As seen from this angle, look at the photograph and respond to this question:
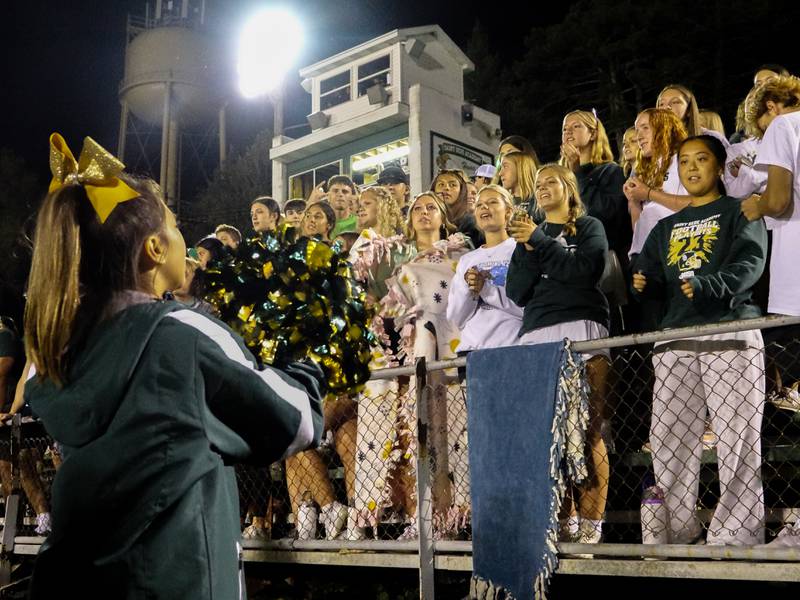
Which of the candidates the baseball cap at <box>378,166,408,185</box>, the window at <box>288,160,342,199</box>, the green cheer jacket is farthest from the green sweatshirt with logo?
the window at <box>288,160,342,199</box>

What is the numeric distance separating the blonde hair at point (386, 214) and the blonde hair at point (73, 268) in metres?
4.83

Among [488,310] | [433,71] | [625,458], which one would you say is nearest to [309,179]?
[433,71]

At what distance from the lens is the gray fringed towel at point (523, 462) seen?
4.13 meters

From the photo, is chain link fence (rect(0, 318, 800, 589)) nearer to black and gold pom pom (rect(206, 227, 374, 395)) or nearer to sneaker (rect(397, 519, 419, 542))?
sneaker (rect(397, 519, 419, 542))

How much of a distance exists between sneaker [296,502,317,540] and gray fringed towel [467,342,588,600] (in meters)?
1.31

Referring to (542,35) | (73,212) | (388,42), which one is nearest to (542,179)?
(73,212)

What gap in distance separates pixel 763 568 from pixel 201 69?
114 feet

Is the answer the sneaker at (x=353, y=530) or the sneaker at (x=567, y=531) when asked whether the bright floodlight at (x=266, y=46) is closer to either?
the sneaker at (x=353, y=530)

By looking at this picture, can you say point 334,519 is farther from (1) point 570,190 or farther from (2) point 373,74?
(2) point 373,74

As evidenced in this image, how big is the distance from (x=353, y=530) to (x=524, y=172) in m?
3.03

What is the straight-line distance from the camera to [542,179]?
5.35 metres

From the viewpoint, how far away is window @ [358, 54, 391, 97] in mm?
21452


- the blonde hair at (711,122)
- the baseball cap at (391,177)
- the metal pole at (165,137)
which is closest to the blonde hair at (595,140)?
the blonde hair at (711,122)

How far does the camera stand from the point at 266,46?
49.8 feet
